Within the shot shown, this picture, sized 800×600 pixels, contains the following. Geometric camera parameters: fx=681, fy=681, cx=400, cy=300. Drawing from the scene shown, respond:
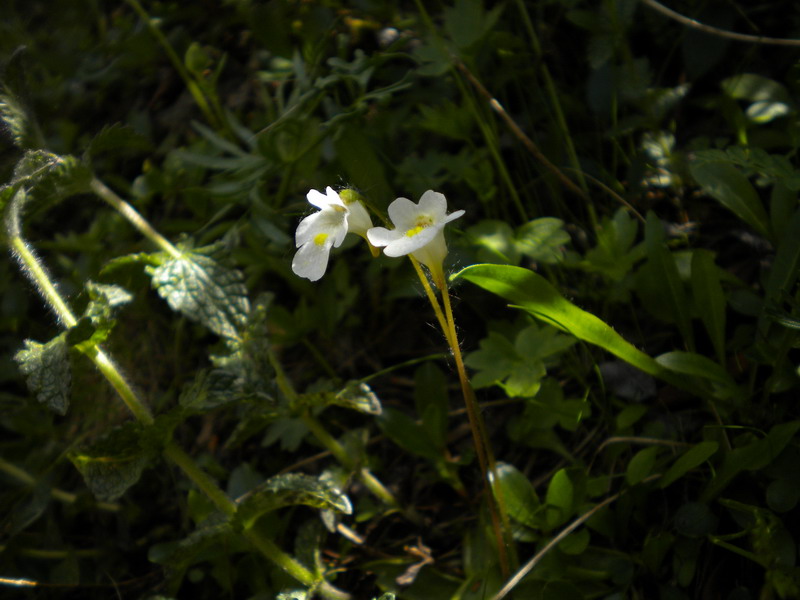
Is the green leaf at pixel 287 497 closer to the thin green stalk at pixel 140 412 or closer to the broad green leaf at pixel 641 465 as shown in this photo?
the thin green stalk at pixel 140 412

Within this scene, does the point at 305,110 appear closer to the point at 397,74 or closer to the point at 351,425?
the point at 397,74

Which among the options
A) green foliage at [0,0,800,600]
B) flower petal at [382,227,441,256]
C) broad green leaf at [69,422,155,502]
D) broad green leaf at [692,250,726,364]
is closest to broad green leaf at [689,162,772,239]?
green foliage at [0,0,800,600]

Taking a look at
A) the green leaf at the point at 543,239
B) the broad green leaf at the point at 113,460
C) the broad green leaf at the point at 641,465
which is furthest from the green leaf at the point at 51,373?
the broad green leaf at the point at 641,465

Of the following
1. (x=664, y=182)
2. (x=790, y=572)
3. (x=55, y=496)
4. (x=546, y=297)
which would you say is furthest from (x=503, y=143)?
(x=55, y=496)

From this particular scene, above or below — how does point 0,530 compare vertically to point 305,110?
below

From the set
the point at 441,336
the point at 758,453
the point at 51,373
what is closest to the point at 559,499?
the point at 758,453

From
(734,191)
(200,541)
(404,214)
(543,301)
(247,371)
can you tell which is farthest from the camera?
(734,191)

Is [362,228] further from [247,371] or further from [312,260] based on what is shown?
[247,371]

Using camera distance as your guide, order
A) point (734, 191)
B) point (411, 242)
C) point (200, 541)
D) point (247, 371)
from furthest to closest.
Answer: point (734, 191)
point (247, 371)
point (200, 541)
point (411, 242)

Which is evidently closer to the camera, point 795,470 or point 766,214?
point 795,470
